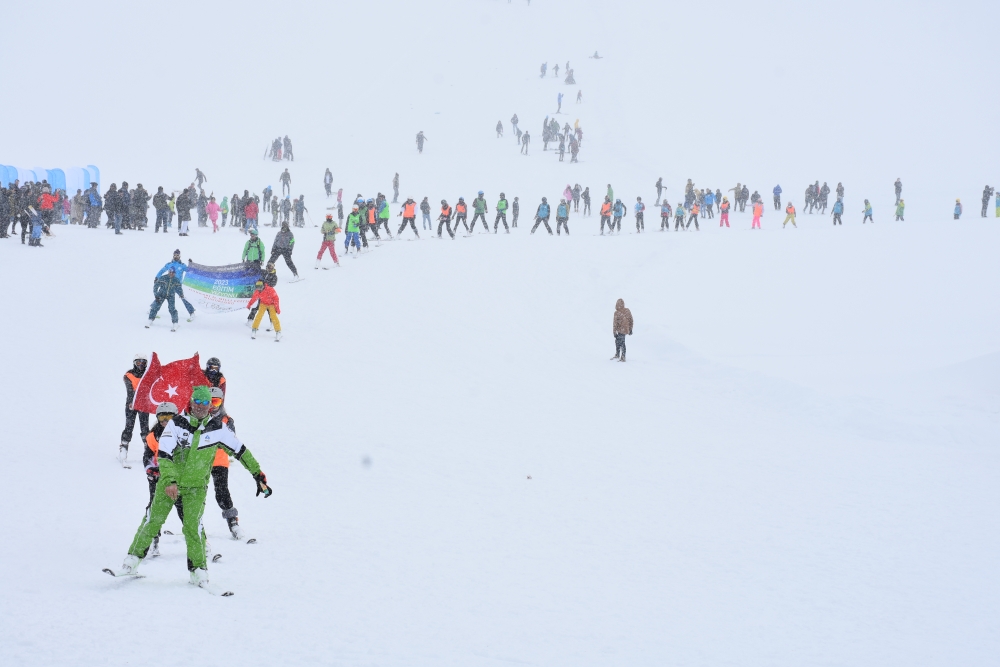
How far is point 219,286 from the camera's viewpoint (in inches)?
563

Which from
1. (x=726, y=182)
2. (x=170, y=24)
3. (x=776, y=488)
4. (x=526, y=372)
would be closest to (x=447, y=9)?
(x=170, y=24)

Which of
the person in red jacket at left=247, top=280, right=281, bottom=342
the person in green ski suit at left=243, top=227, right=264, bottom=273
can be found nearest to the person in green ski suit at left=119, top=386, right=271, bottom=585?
the person in red jacket at left=247, top=280, right=281, bottom=342

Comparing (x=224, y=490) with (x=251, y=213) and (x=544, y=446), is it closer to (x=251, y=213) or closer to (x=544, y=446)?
(x=544, y=446)

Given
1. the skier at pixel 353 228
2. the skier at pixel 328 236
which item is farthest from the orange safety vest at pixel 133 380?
the skier at pixel 353 228

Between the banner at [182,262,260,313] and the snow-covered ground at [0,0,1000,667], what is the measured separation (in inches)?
15.4

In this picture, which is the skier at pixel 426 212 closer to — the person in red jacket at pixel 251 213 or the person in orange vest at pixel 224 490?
the person in red jacket at pixel 251 213

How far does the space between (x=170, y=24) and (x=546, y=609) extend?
174 ft

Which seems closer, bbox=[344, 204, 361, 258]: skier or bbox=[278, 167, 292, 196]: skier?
bbox=[344, 204, 361, 258]: skier

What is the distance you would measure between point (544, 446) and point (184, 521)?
5.15 meters

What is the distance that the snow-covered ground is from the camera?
5.26 metres

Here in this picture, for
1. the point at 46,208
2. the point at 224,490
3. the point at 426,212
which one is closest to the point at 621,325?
the point at 224,490

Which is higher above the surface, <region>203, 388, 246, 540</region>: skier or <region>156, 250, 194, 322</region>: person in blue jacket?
<region>156, 250, 194, 322</region>: person in blue jacket

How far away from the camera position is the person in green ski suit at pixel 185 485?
5.25m

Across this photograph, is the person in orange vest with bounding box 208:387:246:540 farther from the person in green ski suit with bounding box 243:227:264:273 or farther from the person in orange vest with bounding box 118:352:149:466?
the person in green ski suit with bounding box 243:227:264:273
